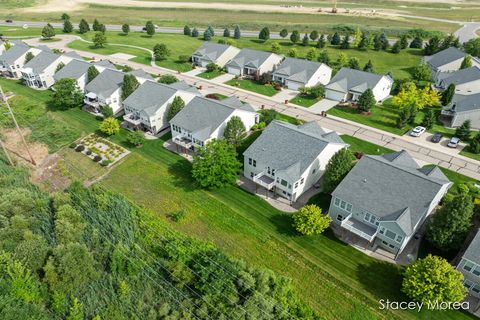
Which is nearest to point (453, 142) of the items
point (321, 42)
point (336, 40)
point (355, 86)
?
point (355, 86)

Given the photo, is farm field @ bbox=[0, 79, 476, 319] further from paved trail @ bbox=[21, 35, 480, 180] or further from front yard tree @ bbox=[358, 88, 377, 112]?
front yard tree @ bbox=[358, 88, 377, 112]

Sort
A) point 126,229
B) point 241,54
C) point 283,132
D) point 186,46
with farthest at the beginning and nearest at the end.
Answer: point 186,46
point 241,54
point 283,132
point 126,229

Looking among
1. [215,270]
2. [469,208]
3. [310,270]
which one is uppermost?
[469,208]

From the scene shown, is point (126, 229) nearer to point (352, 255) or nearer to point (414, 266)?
point (352, 255)

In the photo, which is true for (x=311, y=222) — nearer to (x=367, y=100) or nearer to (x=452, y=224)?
(x=452, y=224)

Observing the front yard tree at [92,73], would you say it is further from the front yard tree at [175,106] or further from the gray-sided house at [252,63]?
the gray-sided house at [252,63]

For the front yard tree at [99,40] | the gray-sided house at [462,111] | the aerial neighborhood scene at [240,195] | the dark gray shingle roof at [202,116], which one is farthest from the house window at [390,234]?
the front yard tree at [99,40]

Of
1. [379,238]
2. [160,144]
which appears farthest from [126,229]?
[379,238]
